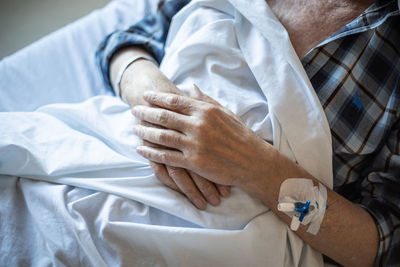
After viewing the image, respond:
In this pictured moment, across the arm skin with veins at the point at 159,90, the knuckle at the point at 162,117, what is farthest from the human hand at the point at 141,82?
the knuckle at the point at 162,117

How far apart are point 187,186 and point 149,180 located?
9cm

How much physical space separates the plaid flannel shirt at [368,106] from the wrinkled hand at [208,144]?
0.20 meters

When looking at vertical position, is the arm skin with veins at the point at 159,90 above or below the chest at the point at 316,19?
below

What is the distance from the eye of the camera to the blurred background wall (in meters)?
1.90

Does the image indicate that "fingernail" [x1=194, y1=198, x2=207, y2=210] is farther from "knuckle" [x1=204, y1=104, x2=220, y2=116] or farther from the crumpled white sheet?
"knuckle" [x1=204, y1=104, x2=220, y2=116]

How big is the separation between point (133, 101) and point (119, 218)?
1.13ft

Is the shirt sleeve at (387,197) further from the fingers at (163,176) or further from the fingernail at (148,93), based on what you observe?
the fingernail at (148,93)

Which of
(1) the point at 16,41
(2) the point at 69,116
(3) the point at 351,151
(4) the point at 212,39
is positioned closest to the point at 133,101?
(2) the point at 69,116

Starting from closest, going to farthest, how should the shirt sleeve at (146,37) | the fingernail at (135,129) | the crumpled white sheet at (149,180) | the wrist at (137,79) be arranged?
the crumpled white sheet at (149,180)
the fingernail at (135,129)
the wrist at (137,79)
the shirt sleeve at (146,37)

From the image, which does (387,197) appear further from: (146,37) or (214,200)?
(146,37)

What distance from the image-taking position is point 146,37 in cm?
115

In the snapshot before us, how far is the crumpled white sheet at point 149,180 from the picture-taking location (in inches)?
29.1

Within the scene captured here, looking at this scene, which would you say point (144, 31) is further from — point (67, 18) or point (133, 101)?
point (67, 18)

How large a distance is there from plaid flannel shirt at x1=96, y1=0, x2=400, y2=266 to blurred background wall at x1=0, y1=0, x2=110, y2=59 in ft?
5.31
